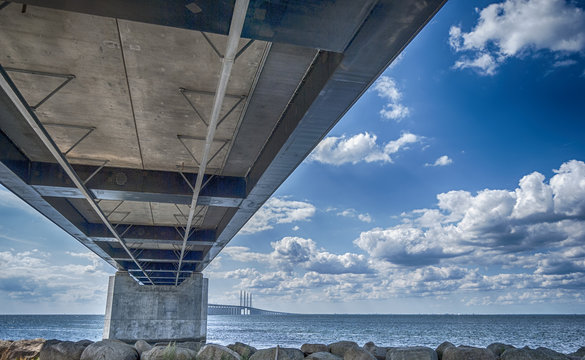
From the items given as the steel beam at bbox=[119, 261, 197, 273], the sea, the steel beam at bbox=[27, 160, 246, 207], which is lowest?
the sea

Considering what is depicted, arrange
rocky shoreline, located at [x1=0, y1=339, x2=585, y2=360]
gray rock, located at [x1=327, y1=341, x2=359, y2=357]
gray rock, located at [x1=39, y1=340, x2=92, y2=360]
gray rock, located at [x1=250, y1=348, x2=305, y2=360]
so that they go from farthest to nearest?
gray rock, located at [x1=327, y1=341, x2=359, y2=357] → gray rock, located at [x1=39, y1=340, x2=92, y2=360] → gray rock, located at [x1=250, y1=348, x2=305, y2=360] → rocky shoreline, located at [x1=0, y1=339, x2=585, y2=360]

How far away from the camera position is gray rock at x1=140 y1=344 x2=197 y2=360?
44.6 ft

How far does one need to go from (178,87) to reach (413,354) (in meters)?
10.6

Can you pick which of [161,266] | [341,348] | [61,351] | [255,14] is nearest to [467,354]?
[341,348]

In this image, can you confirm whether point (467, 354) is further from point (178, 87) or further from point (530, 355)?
point (178, 87)

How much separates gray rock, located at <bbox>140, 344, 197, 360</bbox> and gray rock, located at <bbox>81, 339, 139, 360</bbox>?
0.49 meters

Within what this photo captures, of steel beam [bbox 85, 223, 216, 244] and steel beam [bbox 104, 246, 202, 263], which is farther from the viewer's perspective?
steel beam [bbox 104, 246, 202, 263]

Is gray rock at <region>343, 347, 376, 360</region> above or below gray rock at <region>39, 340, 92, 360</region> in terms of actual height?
below

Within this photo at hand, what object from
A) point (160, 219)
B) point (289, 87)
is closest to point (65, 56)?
point (289, 87)

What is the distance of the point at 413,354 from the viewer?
14180mm

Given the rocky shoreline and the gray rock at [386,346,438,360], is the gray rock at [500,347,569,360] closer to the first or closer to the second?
the rocky shoreline

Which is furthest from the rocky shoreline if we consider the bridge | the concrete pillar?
the concrete pillar

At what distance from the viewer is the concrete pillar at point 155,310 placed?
41.0 meters

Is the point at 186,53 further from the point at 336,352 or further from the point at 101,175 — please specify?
the point at 336,352
